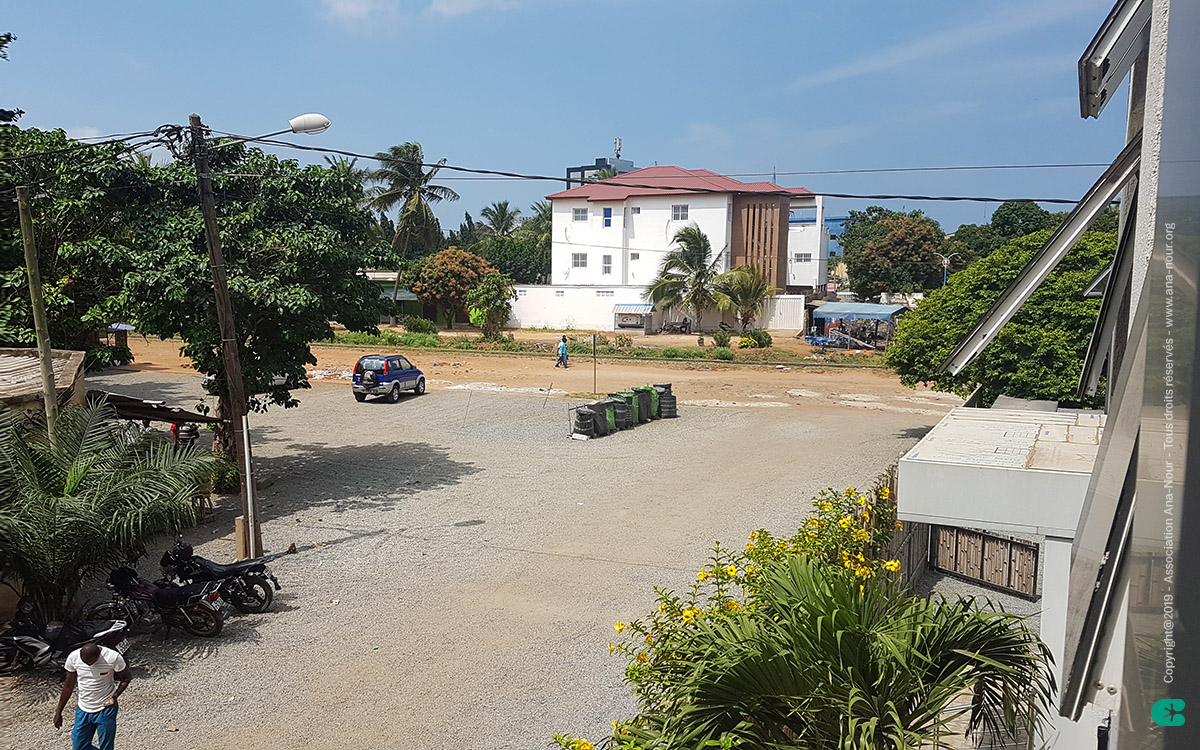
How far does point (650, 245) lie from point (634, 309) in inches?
236

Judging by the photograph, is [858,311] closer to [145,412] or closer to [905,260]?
[905,260]

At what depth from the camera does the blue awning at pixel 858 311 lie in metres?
45.8

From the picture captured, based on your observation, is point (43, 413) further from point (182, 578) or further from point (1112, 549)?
point (1112, 549)

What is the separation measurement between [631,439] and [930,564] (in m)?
10.2

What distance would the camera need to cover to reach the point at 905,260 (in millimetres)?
59281

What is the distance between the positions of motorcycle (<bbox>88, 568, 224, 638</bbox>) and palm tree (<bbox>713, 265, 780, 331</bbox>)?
4073cm

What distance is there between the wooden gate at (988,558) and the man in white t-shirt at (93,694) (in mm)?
10075

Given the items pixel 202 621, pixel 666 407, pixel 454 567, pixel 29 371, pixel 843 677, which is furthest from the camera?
pixel 666 407

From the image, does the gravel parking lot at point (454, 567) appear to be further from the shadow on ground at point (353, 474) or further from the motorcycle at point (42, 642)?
the motorcycle at point (42, 642)

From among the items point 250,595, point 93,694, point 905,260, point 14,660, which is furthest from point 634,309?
point 93,694

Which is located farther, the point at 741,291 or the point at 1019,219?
the point at 1019,219

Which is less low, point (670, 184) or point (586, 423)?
point (670, 184)

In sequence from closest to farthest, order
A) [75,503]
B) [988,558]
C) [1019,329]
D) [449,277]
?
[75,503]
[988,558]
[1019,329]
[449,277]

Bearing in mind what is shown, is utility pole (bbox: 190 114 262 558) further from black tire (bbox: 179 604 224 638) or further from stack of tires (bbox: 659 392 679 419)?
stack of tires (bbox: 659 392 679 419)
